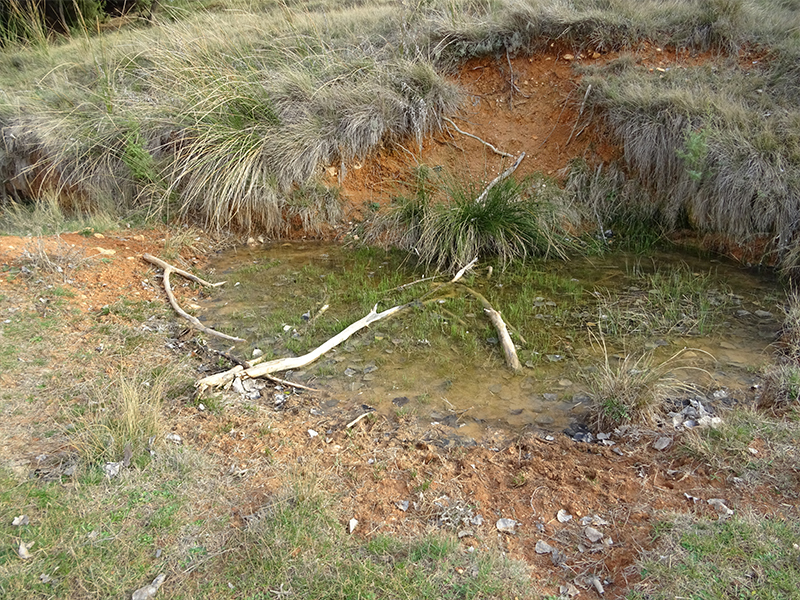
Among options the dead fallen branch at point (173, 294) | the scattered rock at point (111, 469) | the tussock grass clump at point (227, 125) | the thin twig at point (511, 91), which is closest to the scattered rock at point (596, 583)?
the scattered rock at point (111, 469)

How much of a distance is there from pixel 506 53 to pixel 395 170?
2317mm

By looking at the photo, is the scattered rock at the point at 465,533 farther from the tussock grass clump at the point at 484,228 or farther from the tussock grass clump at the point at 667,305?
the tussock grass clump at the point at 484,228

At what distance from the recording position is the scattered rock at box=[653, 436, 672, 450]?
3.21m

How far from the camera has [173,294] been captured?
17.4ft

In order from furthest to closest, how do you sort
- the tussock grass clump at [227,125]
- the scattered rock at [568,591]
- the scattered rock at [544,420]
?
the tussock grass clump at [227,125], the scattered rock at [544,420], the scattered rock at [568,591]

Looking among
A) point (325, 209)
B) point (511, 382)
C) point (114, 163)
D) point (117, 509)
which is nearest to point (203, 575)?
point (117, 509)

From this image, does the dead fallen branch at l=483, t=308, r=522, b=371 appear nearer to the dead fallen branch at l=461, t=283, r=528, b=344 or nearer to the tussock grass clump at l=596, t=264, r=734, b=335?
the dead fallen branch at l=461, t=283, r=528, b=344

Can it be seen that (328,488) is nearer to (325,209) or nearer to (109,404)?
(109,404)

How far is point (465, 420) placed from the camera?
12.1 feet

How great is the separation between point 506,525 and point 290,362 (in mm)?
2037

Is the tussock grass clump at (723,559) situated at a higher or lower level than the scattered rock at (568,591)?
higher

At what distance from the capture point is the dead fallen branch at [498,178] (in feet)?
19.6

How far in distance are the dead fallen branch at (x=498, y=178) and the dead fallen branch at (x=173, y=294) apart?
2738mm

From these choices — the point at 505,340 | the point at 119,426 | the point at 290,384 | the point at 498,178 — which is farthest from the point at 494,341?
the point at 119,426
